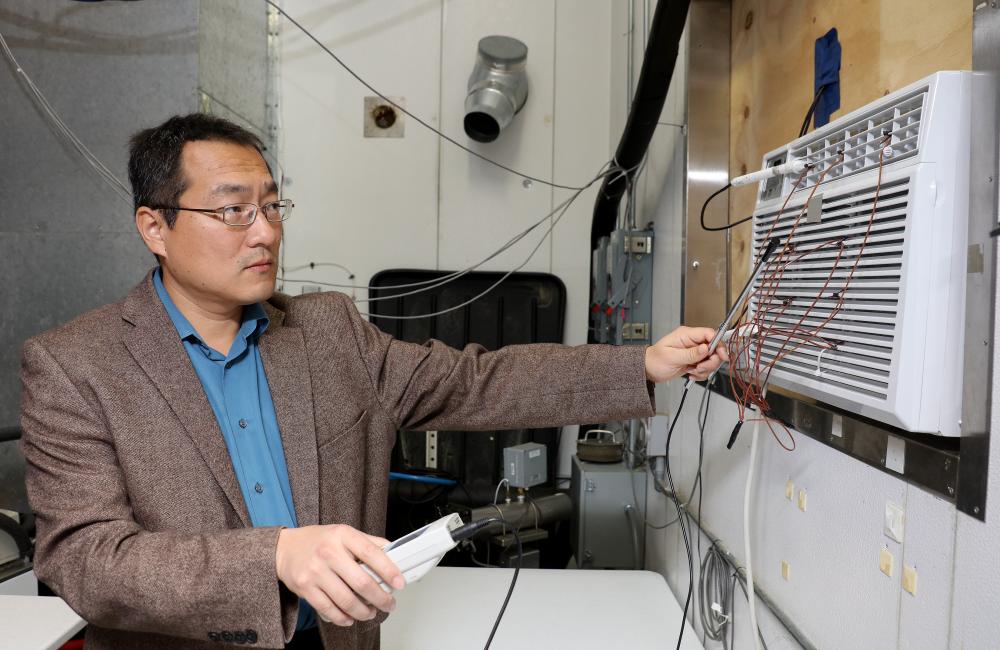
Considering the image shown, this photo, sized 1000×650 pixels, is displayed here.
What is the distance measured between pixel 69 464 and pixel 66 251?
194cm

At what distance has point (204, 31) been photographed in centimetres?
267

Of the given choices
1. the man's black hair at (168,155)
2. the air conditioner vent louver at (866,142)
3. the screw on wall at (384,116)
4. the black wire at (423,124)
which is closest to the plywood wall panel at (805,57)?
the air conditioner vent louver at (866,142)

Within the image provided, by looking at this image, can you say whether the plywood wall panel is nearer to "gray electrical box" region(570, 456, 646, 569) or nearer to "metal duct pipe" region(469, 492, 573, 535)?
"gray electrical box" region(570, 456, 646, 569)

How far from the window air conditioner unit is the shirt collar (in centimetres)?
94

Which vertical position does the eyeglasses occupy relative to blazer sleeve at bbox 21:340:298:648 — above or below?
above

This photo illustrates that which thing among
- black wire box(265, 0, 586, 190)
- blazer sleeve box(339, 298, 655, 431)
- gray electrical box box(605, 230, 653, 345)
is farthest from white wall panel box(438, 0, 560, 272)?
blazer sleeve box(339, 298, 655, 431)

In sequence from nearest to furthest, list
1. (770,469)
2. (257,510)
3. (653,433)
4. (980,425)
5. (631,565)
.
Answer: (980,425) → (257,510) → (770,469) → (653,433) → (631,565)

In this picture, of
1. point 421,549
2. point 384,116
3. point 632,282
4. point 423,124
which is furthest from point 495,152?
point 421,549

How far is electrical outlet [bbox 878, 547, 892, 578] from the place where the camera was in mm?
960

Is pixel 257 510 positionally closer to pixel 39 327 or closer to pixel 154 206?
pixel 154 206

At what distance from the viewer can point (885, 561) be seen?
0.97 meters

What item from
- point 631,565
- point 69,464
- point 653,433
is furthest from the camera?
point 631,565

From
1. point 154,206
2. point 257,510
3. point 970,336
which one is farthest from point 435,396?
point 970,336

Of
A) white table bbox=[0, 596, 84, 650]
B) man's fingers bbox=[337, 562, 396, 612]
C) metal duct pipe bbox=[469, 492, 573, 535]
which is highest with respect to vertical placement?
man's fingers bbox=[337, 562, 396, 612]
